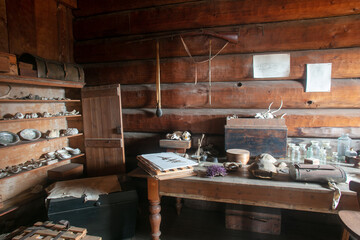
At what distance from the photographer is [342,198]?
152 cm

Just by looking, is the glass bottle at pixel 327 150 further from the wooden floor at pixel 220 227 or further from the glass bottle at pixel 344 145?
the wooden floor at pixel 220 227

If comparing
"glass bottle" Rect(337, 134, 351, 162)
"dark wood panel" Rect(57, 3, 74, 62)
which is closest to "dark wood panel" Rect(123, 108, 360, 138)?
"glass bottle" Rect(337, 134, 351, 162)

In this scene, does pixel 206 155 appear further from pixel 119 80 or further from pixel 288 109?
pixel 119 80

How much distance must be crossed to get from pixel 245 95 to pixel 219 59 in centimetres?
52

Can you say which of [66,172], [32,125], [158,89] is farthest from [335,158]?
[32,125]

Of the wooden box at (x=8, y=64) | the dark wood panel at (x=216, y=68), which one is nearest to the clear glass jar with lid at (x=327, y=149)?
the dark wood panel at (x=216, y=68)

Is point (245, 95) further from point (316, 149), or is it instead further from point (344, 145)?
point (344, 145)

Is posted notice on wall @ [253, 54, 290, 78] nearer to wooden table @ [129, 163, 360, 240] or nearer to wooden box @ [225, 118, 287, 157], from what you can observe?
wooden box @ [225, 118, 287, 157]

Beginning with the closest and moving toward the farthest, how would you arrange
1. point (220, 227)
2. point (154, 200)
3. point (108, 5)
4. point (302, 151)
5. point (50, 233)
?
point (50, 233), point (154, 200), point (302, 151), point (220, 227), point (108, 5)

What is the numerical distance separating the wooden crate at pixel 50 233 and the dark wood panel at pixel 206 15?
2318mm

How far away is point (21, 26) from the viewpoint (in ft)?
8.13

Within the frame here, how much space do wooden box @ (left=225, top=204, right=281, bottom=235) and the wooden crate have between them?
4.49ft

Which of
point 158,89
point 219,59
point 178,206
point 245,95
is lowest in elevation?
point 178,206

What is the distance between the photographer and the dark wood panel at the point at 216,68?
2.19 metres
